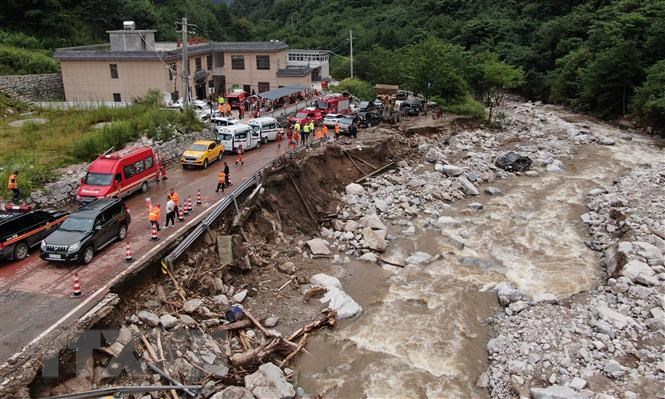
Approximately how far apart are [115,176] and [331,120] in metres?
20.0

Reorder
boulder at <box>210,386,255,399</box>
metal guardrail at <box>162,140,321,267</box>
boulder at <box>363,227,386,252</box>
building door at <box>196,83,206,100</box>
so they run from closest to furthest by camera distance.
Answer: boulder at <box>210,386,255,399</box> < metal guardrail at <box>162,140,321,267</box> < boulder at <box>363,227,386,252</box> < building door at <box>196,83,206,100</box>

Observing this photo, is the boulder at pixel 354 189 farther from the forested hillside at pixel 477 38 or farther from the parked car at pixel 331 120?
the forested hillside at pixel 477 38

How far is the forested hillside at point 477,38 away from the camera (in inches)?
1986

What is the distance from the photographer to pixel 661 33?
51812 mm

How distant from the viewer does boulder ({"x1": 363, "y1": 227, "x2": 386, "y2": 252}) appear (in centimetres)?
2392

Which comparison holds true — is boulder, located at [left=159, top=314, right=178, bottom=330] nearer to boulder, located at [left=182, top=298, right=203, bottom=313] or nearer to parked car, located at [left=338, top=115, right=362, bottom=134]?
boulder, located at [left=182, top=298, right=203, bottom=313]

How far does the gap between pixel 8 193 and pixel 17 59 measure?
105 feet

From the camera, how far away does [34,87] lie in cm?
4409

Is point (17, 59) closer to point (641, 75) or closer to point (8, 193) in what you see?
point (8, 193)

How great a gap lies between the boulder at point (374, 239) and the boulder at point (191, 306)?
9141 millimetres

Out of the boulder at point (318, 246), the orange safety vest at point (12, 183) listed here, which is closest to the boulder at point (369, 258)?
the boulder at point (318, 246)

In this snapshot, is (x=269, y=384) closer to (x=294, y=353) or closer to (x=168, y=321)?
(x=294, y=353)

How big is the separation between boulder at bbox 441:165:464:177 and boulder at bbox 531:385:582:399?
2156cm

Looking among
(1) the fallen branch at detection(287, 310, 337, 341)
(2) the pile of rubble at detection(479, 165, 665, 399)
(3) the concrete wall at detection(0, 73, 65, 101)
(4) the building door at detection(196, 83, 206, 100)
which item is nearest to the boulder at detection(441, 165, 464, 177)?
(2) the pile of rubble at detection(479, 165, 665, 399)
